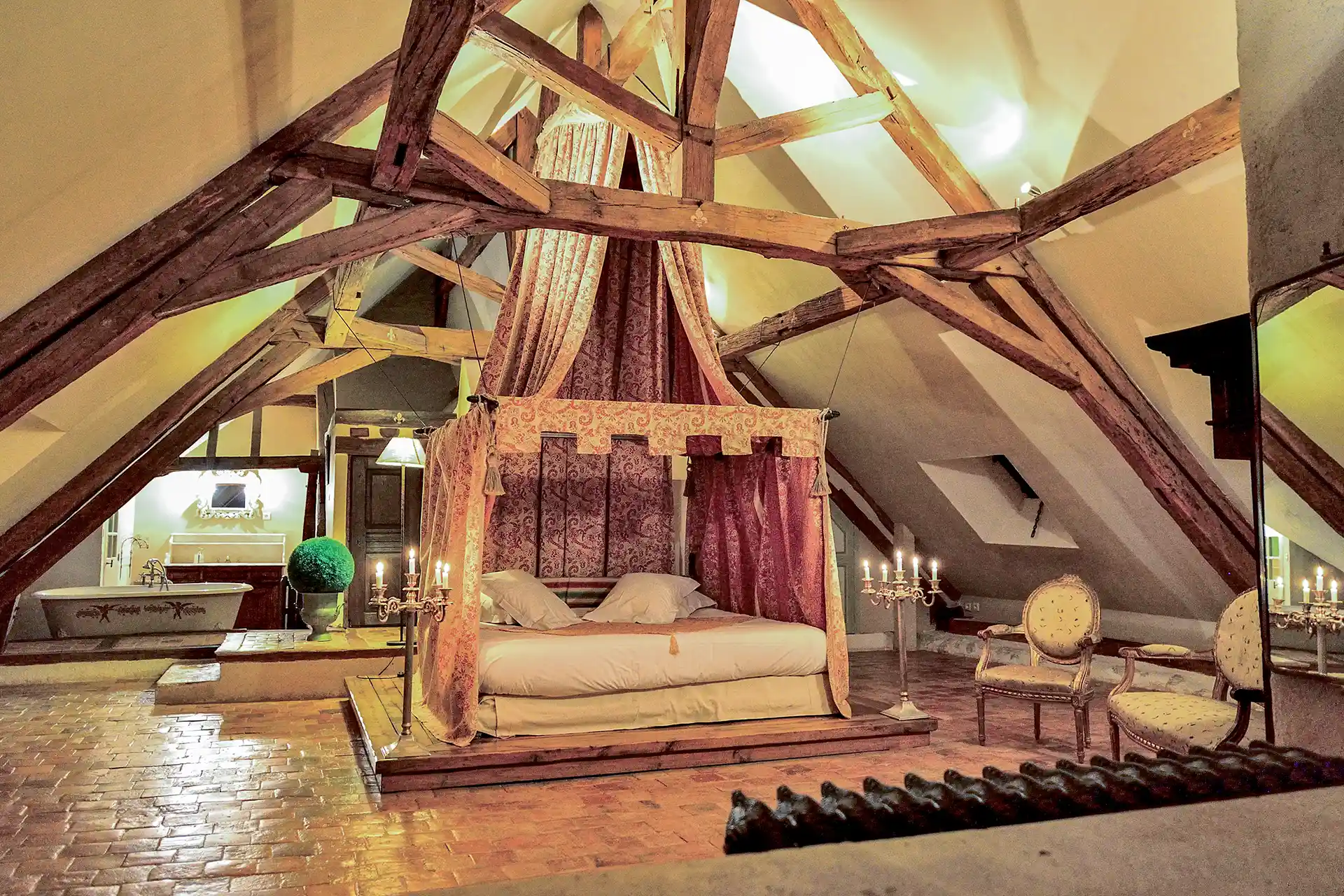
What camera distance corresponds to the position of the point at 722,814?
3873 millimetres

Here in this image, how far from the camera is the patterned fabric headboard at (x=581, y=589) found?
6504 mm

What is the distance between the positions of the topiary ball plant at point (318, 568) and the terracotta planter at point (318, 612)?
0.22 ft

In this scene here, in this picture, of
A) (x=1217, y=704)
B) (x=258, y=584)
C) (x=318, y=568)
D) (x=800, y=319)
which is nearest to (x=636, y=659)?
(x=1217, y=704)

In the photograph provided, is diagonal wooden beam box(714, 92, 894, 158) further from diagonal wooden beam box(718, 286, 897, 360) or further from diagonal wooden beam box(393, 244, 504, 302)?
diagonal wooden beam box(393, 244, 504, 302)

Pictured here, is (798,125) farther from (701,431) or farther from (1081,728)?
(1081,728)

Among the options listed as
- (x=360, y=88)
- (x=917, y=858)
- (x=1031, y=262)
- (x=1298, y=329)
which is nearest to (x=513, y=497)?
(x=360, y=88)

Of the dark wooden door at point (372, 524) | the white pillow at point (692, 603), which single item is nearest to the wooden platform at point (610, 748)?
the white pillow at point (692, 603)

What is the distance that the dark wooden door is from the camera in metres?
10.5

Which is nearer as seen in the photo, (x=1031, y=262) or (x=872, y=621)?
(x=1031, y=262)

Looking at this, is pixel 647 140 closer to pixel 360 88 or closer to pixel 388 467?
pixel 360 88

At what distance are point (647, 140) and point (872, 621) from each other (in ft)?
20.3

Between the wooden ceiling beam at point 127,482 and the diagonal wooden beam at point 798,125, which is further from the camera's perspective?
the wooden ceiling beam at point 127,482

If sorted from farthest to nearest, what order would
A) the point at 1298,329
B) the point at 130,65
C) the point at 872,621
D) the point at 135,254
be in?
the point at 872,621 < the point at 135,254 < the point at 130,65 < the point at 1298,329

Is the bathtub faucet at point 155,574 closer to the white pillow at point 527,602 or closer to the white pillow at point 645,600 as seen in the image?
the white pillow at point 527,602
